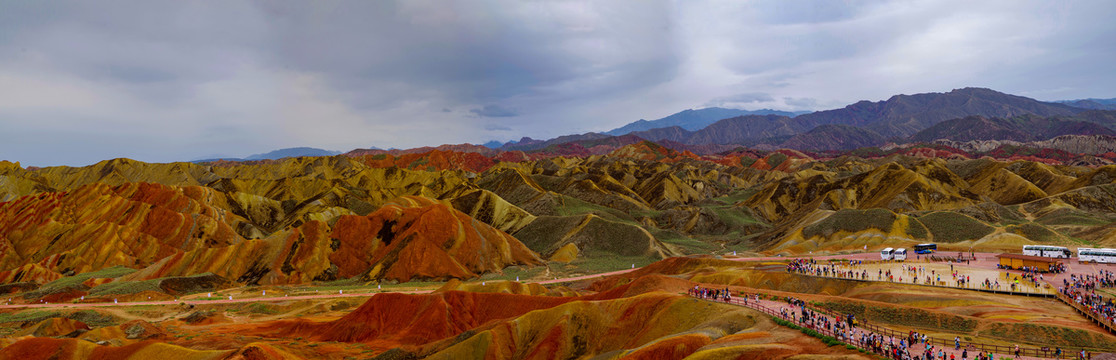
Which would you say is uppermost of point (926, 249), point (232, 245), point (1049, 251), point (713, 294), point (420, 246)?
point (232, 245)

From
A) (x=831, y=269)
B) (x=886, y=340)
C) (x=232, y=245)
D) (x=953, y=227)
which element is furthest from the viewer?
(x=232, y=245)

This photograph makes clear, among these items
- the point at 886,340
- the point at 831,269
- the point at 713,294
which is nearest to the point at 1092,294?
the point at 831,269

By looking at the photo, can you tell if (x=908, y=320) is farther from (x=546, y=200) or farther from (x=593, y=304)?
(x=546, y=200)

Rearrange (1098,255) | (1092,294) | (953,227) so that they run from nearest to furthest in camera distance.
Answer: (1092,294), (1098,255), (953,227)

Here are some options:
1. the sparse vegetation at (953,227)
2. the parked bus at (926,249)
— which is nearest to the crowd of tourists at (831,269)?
the parked bus at (926,249)

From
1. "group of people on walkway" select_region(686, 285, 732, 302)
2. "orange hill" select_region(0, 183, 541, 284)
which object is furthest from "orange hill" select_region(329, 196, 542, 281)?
"group of people on walkway" select_region(686, 285, 732, 302)

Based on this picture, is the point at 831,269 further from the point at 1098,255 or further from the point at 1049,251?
the point at 1098,255

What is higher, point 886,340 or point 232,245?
point 232,245

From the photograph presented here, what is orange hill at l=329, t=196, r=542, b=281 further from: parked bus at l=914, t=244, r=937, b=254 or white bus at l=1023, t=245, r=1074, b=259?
white bus at l=1023, t=245, r=1074, b=259
